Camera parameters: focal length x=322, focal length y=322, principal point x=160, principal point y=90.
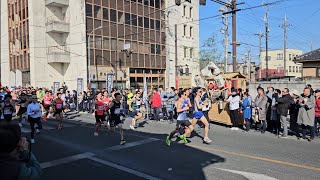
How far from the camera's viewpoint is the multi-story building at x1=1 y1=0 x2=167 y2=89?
3881 cm

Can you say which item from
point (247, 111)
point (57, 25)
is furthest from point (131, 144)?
point (57, 25)

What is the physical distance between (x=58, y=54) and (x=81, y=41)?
11.4ft

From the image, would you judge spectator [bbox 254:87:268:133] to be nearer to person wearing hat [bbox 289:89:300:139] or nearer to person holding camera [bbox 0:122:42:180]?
person wearing hat [bbox 289:89:300:139]

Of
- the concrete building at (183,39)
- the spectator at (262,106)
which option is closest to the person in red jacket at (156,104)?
the spectator at (262,106)

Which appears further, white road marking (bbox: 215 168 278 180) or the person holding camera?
white road marking (bbox: 215 168 278 180)

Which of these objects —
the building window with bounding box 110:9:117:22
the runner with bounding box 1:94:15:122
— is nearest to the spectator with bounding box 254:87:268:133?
the runner with bounding box 1:94:15:122

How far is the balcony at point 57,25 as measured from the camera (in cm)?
3862

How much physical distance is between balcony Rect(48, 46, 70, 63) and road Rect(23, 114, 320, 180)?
94.6 ft

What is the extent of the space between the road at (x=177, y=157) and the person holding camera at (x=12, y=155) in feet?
12.8

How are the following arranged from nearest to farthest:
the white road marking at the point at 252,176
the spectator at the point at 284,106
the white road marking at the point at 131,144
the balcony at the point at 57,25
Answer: the white road marking at the point at 252,176 < the white road marking at the point at 131,144 < the spectator at the point at 284,106 < the balcony at the point at 57,25

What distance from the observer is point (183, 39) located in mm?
50312

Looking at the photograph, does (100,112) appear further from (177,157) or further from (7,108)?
(177,157)

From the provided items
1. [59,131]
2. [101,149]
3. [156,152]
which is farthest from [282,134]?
[59,131]

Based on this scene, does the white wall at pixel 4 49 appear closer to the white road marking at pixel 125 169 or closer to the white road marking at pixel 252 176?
the white road marking at pixel 125 169
